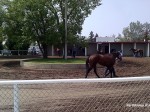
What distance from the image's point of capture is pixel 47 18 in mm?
39500

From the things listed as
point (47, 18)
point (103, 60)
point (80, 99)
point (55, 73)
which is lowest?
point (55, 73)

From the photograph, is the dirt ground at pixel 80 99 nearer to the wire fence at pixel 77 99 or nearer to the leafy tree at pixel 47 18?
the wire fence at pixel 77 99

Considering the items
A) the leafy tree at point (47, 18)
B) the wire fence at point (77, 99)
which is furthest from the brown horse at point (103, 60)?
the leafy tree at point (47, 18)

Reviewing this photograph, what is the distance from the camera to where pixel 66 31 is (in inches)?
1539

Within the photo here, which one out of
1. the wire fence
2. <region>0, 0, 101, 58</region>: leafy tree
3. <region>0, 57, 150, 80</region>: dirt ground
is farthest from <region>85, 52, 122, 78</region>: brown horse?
<region>0, 0, 101, 58</region>: leafy tree

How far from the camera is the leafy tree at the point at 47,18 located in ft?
127

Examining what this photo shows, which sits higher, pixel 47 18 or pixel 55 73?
pixel 47 18

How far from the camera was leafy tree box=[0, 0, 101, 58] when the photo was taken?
38.8 meters

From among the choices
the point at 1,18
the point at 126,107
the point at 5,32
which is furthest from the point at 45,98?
the point at 1,18

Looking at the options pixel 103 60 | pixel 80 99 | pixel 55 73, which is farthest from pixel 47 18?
pixel 80 99

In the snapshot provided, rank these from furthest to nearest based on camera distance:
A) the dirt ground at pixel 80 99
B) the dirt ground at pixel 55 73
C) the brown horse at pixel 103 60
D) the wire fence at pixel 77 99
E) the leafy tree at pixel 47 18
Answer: the leafy tree at pixel 47 18, the dirt ground at pixel 55 73, the brown horse at pixel 103 60, the dirt ground at pixel 80 99, the wire fence at pixel 77 99

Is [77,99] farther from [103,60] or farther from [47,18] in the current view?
[47,18]

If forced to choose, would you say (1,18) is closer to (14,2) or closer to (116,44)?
(14,2)

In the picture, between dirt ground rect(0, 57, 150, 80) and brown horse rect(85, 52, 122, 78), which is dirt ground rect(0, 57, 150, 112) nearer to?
brown horse rect(85, 52, 122, 78)
